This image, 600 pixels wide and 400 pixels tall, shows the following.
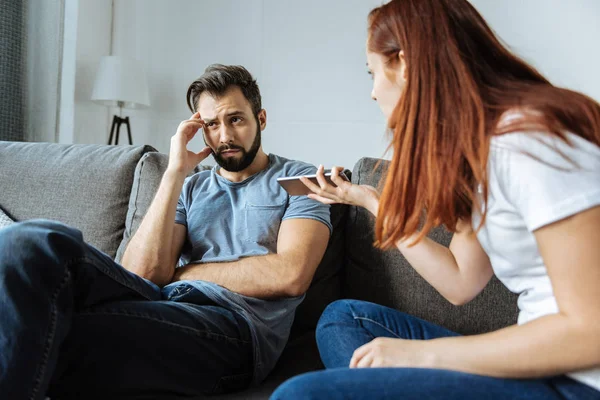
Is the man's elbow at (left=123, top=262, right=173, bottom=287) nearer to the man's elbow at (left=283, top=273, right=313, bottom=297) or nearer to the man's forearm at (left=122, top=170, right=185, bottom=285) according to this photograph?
the man's forearm at (left=122, top=170, right=185, bottom=285)

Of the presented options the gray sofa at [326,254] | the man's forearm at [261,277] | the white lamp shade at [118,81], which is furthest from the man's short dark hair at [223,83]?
the white lamp shade at [118,81]

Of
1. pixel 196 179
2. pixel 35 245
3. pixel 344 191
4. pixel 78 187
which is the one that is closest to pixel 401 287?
pixel 344 191

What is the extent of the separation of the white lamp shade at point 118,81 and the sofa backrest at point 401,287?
2.05 meters

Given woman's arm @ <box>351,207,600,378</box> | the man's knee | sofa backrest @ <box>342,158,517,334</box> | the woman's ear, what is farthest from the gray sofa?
woman's arm @ <box>351,207,600,378</box>

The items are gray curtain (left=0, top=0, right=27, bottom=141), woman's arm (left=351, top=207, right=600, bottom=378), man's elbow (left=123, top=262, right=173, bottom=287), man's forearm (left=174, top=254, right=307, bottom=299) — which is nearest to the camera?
woman's arm (left=351, top=207, right=600, bottom=378)

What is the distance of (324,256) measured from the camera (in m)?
1.59

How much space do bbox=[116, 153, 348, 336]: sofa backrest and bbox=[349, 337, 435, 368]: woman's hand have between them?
76 cm

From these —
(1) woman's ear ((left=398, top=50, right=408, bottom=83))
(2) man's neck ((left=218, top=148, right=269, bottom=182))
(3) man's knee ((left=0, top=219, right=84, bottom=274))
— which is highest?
(1) woman's ear ((left=398, top=50, right=408, bottom=83))

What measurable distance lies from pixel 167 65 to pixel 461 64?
309cm

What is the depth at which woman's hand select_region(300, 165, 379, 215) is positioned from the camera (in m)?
1.11

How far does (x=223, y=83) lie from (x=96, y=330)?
873 millimetres

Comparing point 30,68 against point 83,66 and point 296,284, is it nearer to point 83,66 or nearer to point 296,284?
point 83,66

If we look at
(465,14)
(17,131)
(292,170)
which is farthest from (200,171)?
(17,131)

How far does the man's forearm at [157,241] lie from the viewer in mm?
1470
